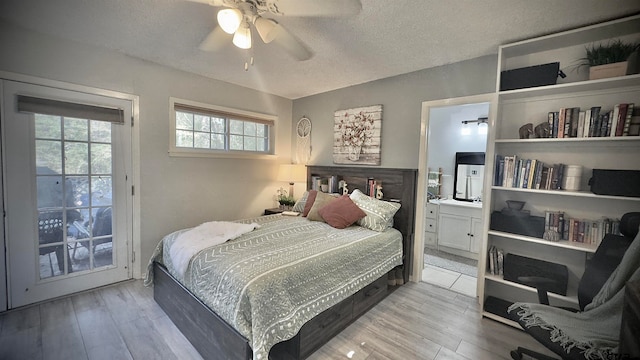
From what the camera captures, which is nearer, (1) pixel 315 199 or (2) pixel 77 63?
(2) pixel 77 63

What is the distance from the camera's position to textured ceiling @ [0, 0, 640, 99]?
5.95 feet

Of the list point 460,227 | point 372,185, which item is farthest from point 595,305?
point 460,227

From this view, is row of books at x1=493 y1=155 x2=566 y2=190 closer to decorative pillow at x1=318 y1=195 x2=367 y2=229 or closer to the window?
decorative pillow at x1=318 y1=195 x2=367 y2=229

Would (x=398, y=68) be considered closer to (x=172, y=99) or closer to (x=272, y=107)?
(x=272, y=107)

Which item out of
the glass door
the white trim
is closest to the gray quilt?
the white trim

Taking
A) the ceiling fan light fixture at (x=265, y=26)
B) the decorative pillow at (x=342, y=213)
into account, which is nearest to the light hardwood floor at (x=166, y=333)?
the decorative pillow at (x=342, y=213)

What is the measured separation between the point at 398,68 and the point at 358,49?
0.72 meters

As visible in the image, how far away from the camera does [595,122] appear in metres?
1.95

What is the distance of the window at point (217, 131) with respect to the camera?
3.27 metres

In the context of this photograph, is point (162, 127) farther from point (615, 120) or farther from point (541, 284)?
point (615, 120)

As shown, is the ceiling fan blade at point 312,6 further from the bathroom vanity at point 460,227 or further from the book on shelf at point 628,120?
the bathroom vanity at point 460,227

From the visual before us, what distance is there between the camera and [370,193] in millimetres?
3393

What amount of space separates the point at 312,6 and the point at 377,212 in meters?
2.10

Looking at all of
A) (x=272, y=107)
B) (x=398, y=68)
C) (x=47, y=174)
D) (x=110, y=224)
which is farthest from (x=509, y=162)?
(x=47, y=174)
